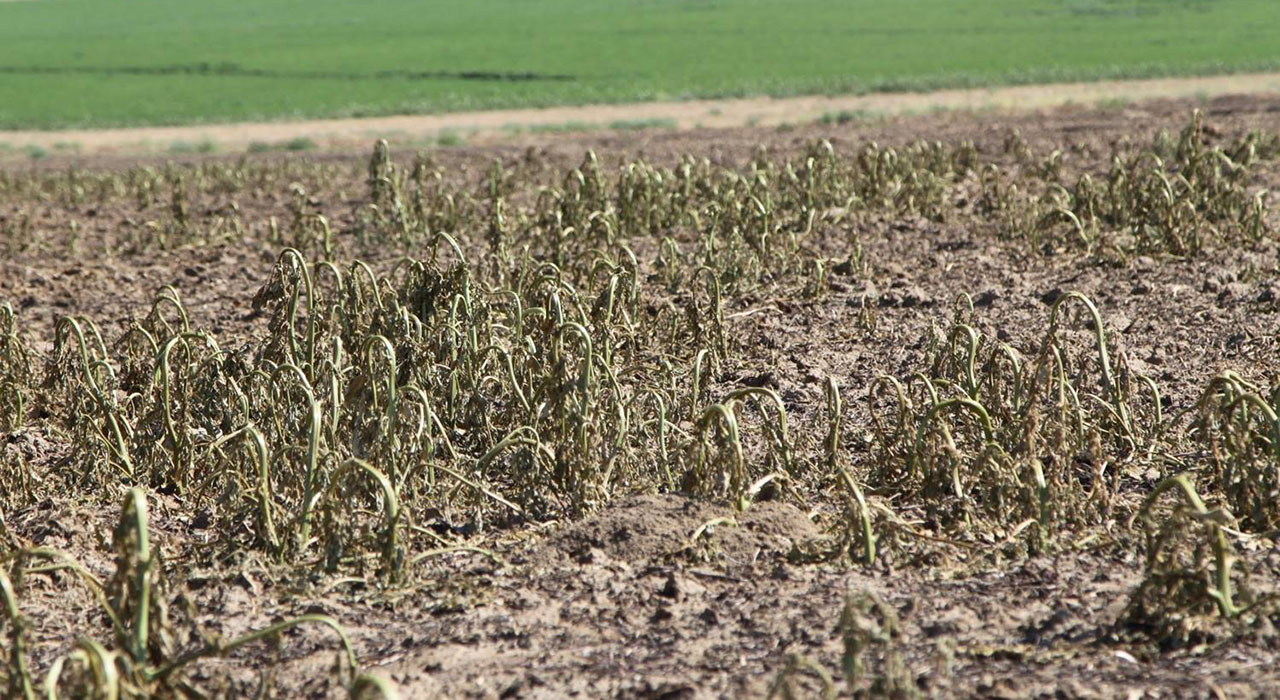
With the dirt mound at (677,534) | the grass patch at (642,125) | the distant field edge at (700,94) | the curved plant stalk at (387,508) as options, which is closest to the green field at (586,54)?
the distant field edge at (700,94)

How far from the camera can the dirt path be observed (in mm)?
26375

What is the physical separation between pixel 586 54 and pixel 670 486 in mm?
49881

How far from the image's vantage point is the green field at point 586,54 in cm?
3784

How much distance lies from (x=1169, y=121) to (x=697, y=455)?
1417cm

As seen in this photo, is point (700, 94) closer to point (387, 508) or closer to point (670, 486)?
point (670, 486)

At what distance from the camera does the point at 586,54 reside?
173 ft

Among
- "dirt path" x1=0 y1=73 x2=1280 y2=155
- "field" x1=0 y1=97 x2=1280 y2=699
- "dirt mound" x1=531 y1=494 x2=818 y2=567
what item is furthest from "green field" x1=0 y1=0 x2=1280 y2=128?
"dirt mound" x1=531 y1=494 x2=818 y2=567

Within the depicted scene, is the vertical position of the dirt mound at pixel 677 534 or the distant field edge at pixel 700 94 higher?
the dirt mound at pixel 677 534

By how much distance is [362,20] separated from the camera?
253ft

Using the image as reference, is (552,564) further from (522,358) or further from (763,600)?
(522,358)

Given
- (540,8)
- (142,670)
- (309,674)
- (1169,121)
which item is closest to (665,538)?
(309,674)

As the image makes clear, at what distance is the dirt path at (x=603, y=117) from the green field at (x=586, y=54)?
1.48 m

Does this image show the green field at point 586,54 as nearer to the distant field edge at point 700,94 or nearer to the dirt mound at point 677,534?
the distant field edge at point 700,94

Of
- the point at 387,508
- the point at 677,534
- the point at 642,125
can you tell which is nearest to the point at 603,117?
the point at 642,125
